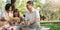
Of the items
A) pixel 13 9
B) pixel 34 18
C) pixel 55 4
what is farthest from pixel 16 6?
pixel 55 4

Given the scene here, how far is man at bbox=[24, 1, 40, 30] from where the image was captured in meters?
2.14

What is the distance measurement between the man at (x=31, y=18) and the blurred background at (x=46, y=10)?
0.03 meters

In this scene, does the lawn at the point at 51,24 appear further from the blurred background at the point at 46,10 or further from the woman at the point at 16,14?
the woman at the point at 16,14

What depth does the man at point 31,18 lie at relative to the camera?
7.02 ft

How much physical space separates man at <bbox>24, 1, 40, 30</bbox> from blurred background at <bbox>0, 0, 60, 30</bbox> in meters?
0.03

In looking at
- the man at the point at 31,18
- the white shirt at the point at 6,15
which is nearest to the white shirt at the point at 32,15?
the man at the point at 31,18

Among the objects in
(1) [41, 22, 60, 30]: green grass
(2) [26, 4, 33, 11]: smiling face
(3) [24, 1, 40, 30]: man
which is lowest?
(1) [41, 22, 60, 30]: green grass

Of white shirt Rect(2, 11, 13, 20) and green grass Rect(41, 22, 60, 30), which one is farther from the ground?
white shirt Rect(2, 11, 13, 20)

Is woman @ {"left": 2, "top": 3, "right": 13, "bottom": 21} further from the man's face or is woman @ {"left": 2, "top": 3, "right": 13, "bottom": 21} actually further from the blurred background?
the man's face

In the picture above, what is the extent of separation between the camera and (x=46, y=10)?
7.03ft

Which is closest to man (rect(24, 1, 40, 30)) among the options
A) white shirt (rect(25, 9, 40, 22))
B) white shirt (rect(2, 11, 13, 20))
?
white shirt (rect(25, 9, 40, 22))

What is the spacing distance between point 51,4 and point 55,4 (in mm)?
33

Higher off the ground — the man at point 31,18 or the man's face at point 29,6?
the man's face at point 29,6

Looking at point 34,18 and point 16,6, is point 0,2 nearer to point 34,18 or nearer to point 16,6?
point 16,6
